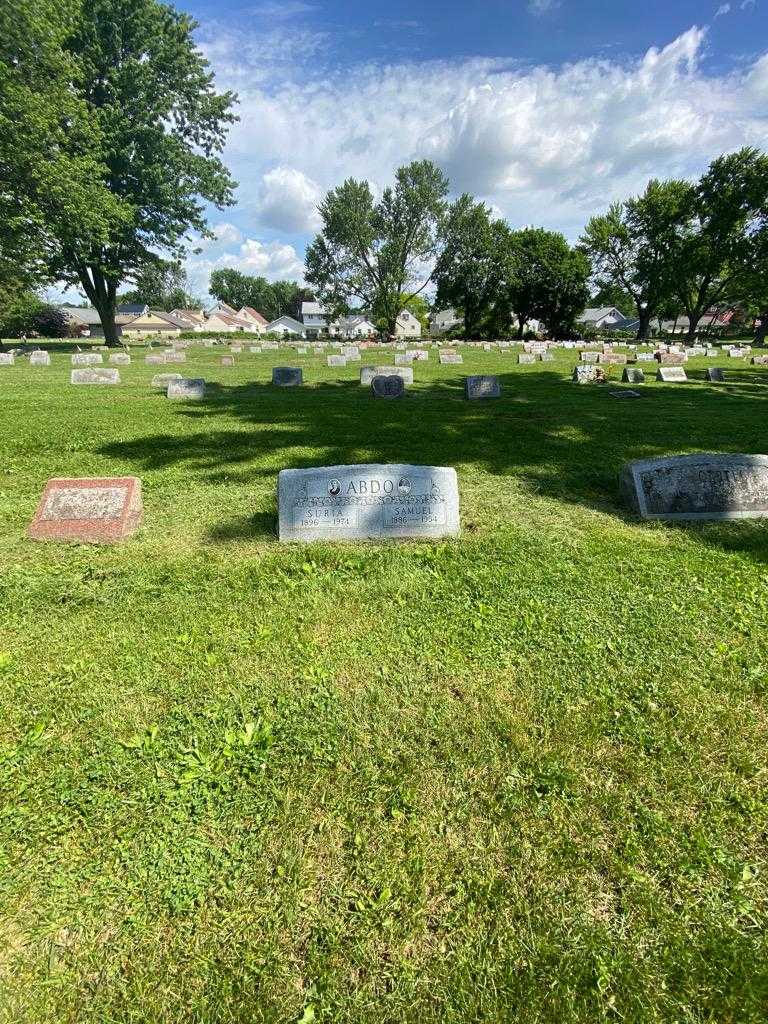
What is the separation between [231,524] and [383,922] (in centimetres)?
379

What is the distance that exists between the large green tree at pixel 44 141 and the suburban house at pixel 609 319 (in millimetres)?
81015

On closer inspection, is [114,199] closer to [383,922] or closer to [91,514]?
[91,514]

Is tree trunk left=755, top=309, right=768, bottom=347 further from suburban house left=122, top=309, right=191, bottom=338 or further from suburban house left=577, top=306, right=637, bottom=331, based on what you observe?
suburban house left=122, top=309, right=191, bottom=338

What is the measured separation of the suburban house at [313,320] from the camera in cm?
9307

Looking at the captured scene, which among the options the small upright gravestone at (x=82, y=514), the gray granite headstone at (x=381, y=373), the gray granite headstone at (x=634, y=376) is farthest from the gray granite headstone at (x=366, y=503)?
the gray granite headstone at (x=634, y=376)

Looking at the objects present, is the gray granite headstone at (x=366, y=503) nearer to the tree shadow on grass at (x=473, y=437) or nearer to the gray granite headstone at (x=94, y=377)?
the tree shadow on grass at (x=473, y=437)

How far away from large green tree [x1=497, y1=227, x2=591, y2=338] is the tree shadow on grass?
146 feet

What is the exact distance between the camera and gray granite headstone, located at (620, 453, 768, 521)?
4992 mm

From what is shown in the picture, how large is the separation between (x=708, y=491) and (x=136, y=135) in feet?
125

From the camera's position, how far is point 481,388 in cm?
1298

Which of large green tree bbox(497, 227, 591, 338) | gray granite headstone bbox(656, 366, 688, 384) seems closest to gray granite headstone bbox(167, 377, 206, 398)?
gray granite headstone bbox(656, 366, 688, 384)

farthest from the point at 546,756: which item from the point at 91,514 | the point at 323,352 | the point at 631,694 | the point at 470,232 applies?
the point at 470,232

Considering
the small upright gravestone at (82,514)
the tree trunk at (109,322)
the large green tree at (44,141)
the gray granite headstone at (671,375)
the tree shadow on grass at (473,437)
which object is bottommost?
the small upright gravestone at (82,514)

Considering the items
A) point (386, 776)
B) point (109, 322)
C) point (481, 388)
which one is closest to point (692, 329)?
point (481, 388)
